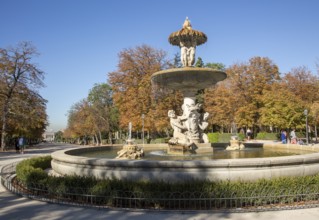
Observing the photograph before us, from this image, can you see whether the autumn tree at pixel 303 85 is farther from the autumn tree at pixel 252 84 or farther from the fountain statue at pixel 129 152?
the fountain statue at pixel 129 152

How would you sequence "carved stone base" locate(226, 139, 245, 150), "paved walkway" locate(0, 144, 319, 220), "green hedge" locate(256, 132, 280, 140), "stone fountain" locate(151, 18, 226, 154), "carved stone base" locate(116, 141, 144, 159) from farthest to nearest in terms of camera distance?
"green hedge" locate(256, 132, 280, 140) < "carved stone base" locate(226, 139, 245, 150) < "stone fountain" locate(151, 18, 226, 154) < "carved stone base" locate(116, 141, 144, 159) < "paved walkway" locate(0, 144, 319, 220)

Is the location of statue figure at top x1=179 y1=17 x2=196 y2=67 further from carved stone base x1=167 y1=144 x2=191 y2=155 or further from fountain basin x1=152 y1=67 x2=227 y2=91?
carved stone base x1=167 y1=144 x2=191 y2=155

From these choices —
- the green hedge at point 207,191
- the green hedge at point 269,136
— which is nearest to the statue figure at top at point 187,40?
the green hedge at point 207,191

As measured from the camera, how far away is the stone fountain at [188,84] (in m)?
14.5

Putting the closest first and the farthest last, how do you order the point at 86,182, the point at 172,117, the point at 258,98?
1. the point at 86,182
2. the point at 172,117
3. the point at 258,98

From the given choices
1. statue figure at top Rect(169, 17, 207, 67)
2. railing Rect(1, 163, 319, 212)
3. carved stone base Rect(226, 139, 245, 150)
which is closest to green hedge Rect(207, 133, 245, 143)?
carved stone base Rect(226, 139, 245, 150)

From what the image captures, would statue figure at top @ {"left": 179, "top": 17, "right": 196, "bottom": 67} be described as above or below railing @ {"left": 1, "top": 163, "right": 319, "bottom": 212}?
above

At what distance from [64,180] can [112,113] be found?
50.7 meters

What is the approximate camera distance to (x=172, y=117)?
16031mm

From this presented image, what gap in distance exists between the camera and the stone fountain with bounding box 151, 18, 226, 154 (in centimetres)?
1451

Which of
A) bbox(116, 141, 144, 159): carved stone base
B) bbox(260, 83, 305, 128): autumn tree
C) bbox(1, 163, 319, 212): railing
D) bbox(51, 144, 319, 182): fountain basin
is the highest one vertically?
bbox(260, 83, 305, 128): autumn tree

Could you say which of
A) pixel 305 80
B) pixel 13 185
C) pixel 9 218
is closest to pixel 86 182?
pixel 9 218

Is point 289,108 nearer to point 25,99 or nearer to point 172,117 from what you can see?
point 172,117

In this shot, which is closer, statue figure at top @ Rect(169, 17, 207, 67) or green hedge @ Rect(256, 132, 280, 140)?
statue figure at top @ Rect(169, 17, 207, 67)
